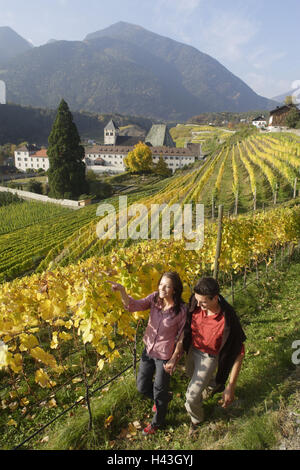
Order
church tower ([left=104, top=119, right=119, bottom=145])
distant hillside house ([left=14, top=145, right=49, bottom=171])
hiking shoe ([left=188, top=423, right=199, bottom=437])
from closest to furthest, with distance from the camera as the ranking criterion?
1. hiking shoe ([left=188, top=423, right=199, bottom=437])
2. distant hillside house ([left=14, top=145, right=49, bottom=171])
3. church tower ([left=104, top=119, right=119, bottom=145])

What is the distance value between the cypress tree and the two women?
35872 mm

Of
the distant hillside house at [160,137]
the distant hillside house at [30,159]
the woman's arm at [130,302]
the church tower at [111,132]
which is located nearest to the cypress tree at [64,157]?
the distant hillside house at [30,159]

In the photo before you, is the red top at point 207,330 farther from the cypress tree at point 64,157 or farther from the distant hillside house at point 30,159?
the distant hillside house at point 30,159

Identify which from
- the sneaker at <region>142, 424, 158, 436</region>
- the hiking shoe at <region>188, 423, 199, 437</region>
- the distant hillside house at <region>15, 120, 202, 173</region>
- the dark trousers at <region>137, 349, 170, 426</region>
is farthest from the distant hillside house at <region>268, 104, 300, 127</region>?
the sneaker at <region>142, 424, 158, 436</region>

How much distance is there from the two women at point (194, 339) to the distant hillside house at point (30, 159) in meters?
72.2

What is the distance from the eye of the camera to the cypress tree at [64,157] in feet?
119

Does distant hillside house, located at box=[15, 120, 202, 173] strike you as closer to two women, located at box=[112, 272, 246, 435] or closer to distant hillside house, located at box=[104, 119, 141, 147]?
distant hillside house, located at box=[104, 119, 141, 147]

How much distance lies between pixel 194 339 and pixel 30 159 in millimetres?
76476

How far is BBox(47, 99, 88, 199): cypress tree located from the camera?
119 feet

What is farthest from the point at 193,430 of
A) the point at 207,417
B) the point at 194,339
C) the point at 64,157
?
the point at 64,157

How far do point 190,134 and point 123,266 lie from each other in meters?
114

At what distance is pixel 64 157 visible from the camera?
36.2 meters
